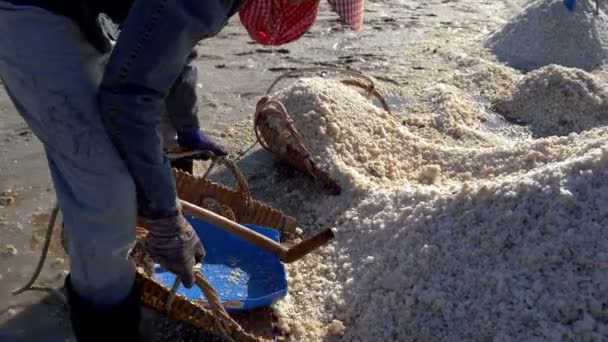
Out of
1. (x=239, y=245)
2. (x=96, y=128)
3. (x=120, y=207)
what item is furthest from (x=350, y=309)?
(x=96, y=128)

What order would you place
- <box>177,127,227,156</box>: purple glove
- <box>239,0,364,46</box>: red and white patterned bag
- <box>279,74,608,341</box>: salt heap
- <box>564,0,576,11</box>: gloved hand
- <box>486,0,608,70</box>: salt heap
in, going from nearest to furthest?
1. <box>239,0,364,46</box>: red and white patterned bag
2. <box>279,74,608,341</box>: salt heap
3. <box>177,127,227,156</box>: purple glove
4. <box>486,0,608,70</box>: salt heap
5. <box>564,0,576,11</box>: gloved hand

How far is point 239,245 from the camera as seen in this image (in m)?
2.60

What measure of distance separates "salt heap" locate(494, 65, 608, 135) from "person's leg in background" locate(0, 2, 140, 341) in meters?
2.81

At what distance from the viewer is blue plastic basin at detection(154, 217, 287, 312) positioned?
2.40m

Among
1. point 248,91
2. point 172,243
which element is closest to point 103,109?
point 172,243

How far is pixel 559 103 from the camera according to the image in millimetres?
4035

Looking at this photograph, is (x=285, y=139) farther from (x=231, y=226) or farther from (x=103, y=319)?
(x=103, y=319)

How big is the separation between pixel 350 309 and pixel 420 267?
0.91ft

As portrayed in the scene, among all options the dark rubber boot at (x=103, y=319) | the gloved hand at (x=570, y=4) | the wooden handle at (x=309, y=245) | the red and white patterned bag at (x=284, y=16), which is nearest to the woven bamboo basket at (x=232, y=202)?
the wooden handle at (x=309, y=245)

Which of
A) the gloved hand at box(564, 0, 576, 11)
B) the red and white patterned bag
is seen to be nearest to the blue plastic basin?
the red and white patterned bag

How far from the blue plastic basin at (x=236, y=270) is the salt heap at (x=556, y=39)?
3.04 metres

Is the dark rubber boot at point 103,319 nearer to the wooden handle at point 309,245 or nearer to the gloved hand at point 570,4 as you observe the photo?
the wooden handle at point 309,245

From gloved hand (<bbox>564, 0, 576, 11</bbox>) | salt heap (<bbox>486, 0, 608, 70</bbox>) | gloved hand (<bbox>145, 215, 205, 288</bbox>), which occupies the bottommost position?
salt heap (<bbox>486, 0, 608, 70</bbox>)

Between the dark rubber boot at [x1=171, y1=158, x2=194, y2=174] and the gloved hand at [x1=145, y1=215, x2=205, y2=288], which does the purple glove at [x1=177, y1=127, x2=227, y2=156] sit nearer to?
the dark rubber boot at [x1=171, y1=158, x2=194, y2=174]
